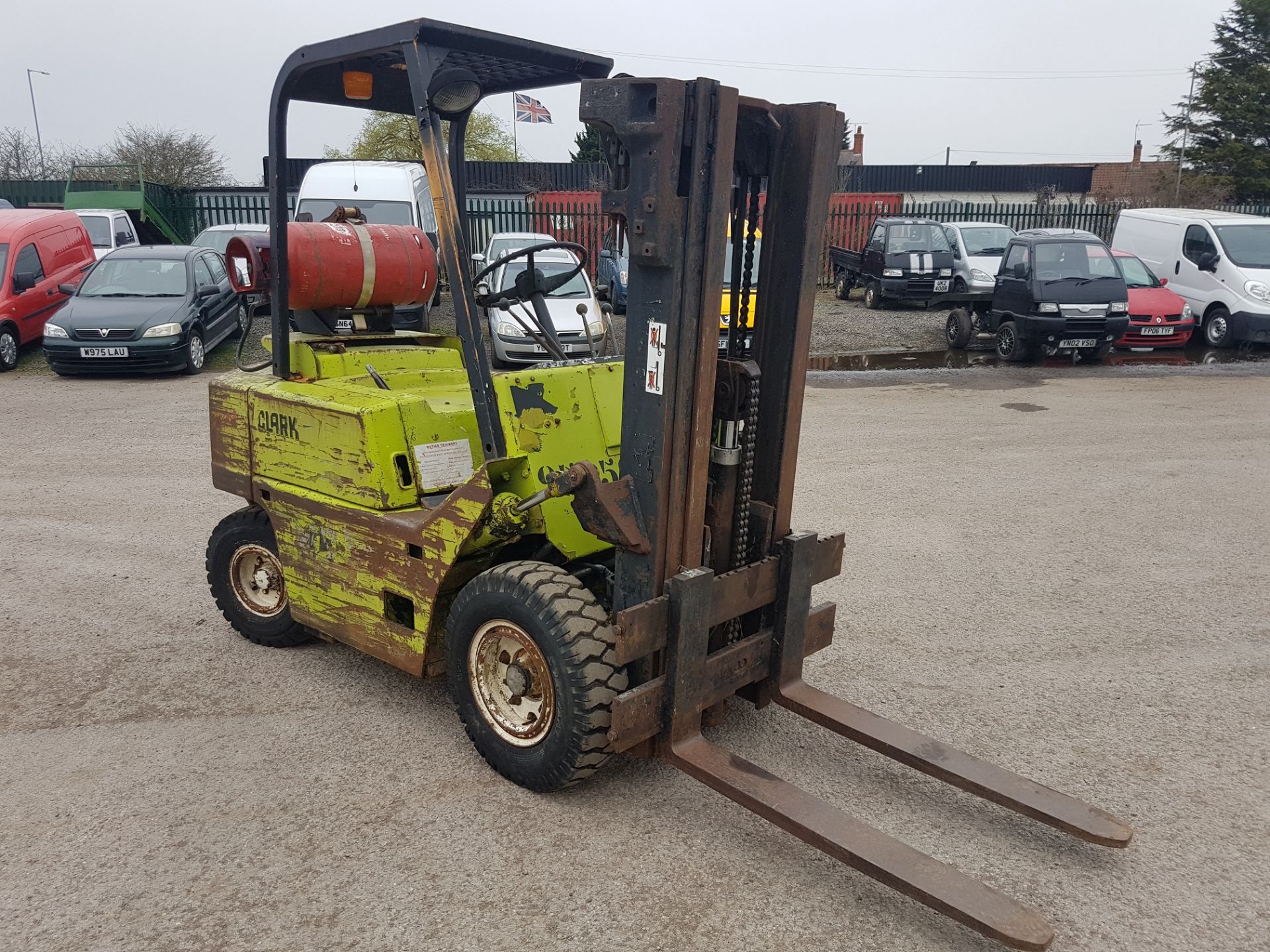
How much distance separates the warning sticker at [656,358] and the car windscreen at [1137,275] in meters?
14.9

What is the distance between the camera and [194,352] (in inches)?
526

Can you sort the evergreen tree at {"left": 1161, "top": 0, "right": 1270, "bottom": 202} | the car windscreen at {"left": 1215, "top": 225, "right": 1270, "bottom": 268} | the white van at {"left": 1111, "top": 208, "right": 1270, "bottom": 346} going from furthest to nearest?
the evergreen tree at {"left": 1161, "top": 0, "right": 1270, "bottom": 202} → the car windscreen at {"left": 1215, "top": 225, "right": 1270, "bottom": 268} → the white van at {"left": 1111, "top": 208, "right": 1270, "bottom": 346}

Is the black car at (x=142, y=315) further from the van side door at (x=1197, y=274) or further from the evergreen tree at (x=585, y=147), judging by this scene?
the evergreen tree at (x=585, y=147)

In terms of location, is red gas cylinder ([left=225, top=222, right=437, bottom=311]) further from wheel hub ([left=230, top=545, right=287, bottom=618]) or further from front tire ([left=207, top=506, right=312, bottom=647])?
wheel hub ([left=230, top=545, right=287, bottom=618])

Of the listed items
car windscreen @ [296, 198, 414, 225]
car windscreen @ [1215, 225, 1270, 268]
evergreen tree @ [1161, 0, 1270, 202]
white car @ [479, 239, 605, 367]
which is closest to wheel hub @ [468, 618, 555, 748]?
white car @ [479, 239, 605, 367]

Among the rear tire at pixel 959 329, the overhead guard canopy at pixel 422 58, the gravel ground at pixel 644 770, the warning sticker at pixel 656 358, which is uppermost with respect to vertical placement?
the overhead guard canopy at pixel 422 58

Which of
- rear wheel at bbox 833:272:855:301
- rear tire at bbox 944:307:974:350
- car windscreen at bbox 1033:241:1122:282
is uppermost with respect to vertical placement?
car windscreen at bbox 1033:241:1122:282

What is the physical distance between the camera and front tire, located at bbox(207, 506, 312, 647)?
4.89 m

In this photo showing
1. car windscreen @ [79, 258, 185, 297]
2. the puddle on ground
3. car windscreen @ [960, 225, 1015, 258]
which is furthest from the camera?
car windscreen @ [960, 225, 1015, 258]

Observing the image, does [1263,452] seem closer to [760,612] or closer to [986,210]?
[760,612]

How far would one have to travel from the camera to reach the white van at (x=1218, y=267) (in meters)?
15.3

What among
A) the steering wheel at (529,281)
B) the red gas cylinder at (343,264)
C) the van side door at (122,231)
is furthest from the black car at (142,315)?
the steering wheel at (529,281)

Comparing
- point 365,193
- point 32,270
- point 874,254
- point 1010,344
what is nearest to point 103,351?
point 32,270

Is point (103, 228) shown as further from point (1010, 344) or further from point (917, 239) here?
point (1010, 344)
